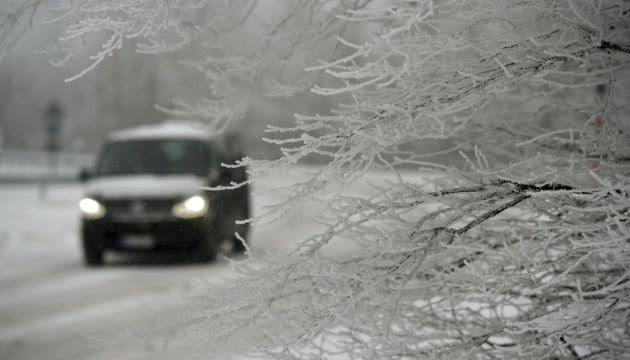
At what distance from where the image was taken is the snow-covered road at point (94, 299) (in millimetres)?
3619

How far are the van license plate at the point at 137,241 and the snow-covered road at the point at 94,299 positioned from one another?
337mm

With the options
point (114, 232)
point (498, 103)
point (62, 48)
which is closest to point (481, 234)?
point (498, 103)

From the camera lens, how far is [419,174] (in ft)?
10.9

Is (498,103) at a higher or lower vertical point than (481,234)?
higher

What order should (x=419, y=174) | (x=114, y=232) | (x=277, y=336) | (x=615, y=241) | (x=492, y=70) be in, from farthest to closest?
(x=114, y=232) < (x=419, y=174) < (x=277, y=336) < (x=492, y=70) < (x=615, y=241)

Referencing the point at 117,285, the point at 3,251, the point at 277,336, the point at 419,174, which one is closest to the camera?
the point at 277,336

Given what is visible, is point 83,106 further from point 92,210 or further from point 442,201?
point 442,201

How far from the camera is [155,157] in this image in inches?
452

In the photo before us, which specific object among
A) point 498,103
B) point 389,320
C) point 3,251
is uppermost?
point 498,103

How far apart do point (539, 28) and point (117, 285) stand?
7415 millimetres

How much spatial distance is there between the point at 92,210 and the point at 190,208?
4.40ft

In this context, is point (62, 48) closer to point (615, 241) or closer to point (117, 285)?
point (615, 241)

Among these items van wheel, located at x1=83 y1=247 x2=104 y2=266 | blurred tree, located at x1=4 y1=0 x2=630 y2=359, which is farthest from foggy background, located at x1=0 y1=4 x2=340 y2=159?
blurred tree, located at x1=4 y1=0 x2=630 y2=359

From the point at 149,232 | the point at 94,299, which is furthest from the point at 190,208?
the point at 94,299
